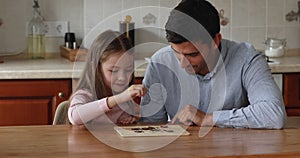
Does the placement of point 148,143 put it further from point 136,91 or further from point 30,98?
point 30,98

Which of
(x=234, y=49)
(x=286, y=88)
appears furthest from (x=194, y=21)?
(x=286, y=88)

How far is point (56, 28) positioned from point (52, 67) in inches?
21.3

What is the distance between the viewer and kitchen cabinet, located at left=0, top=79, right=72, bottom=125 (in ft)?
10.7

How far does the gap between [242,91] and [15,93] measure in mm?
1419

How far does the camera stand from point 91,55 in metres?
2.32

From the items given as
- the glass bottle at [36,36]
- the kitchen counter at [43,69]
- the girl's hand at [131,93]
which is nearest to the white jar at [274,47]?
the kitchen counter at [43,69]

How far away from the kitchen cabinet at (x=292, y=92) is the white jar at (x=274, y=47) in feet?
1.33

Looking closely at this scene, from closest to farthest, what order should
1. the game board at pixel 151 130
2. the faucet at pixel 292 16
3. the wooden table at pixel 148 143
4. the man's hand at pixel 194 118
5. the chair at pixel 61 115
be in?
the wooden table at pixel 148 143 → the game board at pixel 151 130 → the man's hand at pixel 194 118 → the chair at pixel 61 115 → the faucet at pixel 292 16

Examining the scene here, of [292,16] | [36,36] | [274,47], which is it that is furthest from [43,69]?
[292,16]

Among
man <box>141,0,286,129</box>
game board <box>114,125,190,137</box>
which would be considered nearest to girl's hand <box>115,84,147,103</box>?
game board <box>114,125,190,137</box>

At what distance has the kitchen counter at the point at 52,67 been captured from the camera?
3.22 meters

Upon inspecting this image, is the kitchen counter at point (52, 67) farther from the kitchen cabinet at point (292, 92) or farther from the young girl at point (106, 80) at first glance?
the young girl at point (106, 80)

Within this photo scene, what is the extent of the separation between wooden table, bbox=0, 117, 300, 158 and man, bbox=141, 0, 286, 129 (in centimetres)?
6

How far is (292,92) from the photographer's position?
3.41 metres
